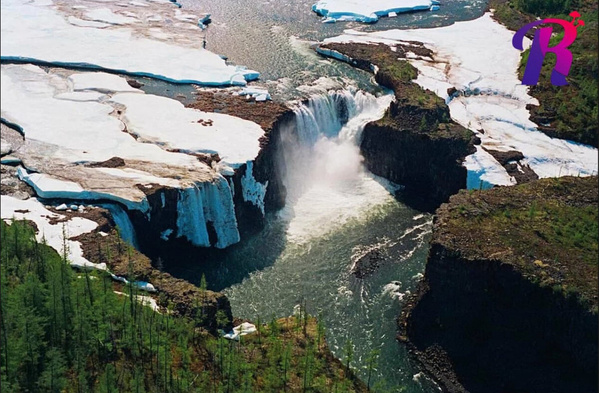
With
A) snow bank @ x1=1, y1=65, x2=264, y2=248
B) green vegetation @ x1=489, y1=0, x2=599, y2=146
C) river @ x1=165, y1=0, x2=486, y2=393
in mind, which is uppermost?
green vegetation @ x1=489, y1=0, x2=599, y2=146

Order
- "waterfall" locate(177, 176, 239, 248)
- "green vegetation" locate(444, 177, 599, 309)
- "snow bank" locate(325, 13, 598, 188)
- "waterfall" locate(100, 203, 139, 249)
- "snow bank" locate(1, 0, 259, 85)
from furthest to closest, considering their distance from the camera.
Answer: "snow bank" locate(1, 0, 259, 85), "snow bank" locate(325, 13, 598, 188), "waterfall" locate(177, 176, 239, 248), "waterfall" locate(100, 203, 139, 249), "green vegetation" locate(444, 177, 599, 309)

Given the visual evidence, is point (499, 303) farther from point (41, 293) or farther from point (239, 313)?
point (41, 293)

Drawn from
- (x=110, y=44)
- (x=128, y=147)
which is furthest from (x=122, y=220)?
(x=110, y=44)

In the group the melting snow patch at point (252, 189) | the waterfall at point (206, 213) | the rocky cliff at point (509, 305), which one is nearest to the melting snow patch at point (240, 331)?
the rocky cliff at point (509, 305)

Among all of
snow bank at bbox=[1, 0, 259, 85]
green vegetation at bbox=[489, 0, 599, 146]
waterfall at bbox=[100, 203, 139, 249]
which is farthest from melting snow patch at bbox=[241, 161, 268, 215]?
green vegetation at bbox=[489, 0, 599, 146]

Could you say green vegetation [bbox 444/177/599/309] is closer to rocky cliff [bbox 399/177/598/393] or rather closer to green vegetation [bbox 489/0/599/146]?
rocky cliff [bbox 399/177/598/393]
